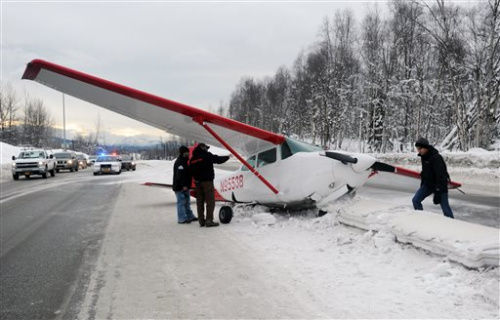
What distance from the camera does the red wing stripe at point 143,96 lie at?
6422 mm

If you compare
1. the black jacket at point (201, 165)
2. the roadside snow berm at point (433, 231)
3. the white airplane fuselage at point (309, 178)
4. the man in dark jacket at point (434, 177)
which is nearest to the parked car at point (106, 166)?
the black jacket at point (201, 165)

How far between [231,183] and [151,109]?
2848 millimetres

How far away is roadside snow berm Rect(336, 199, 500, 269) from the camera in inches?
156

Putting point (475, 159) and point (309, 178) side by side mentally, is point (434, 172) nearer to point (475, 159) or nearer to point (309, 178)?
→ point (309, 178)

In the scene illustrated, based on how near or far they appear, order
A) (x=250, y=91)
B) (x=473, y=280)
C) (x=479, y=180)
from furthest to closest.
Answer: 1. (x=250, y=91)
2. (x=479, y=180)
3. (x=473, y=280)

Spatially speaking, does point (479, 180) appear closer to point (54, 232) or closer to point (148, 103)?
point (148, 103)

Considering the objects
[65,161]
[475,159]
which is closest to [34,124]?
[65,161]

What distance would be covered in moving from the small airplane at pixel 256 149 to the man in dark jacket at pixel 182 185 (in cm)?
63

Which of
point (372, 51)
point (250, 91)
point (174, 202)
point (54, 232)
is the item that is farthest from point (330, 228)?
point (250, 91)

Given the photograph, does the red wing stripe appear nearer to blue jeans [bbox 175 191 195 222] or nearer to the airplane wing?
the airplane wing

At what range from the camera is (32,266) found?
17.1 feet

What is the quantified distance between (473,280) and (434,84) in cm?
3381

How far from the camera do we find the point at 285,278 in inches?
173

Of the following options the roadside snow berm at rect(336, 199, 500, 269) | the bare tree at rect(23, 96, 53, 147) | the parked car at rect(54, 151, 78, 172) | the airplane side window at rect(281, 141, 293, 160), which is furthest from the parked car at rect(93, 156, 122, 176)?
the bare tree at rect(23, 96, 53, 147)
